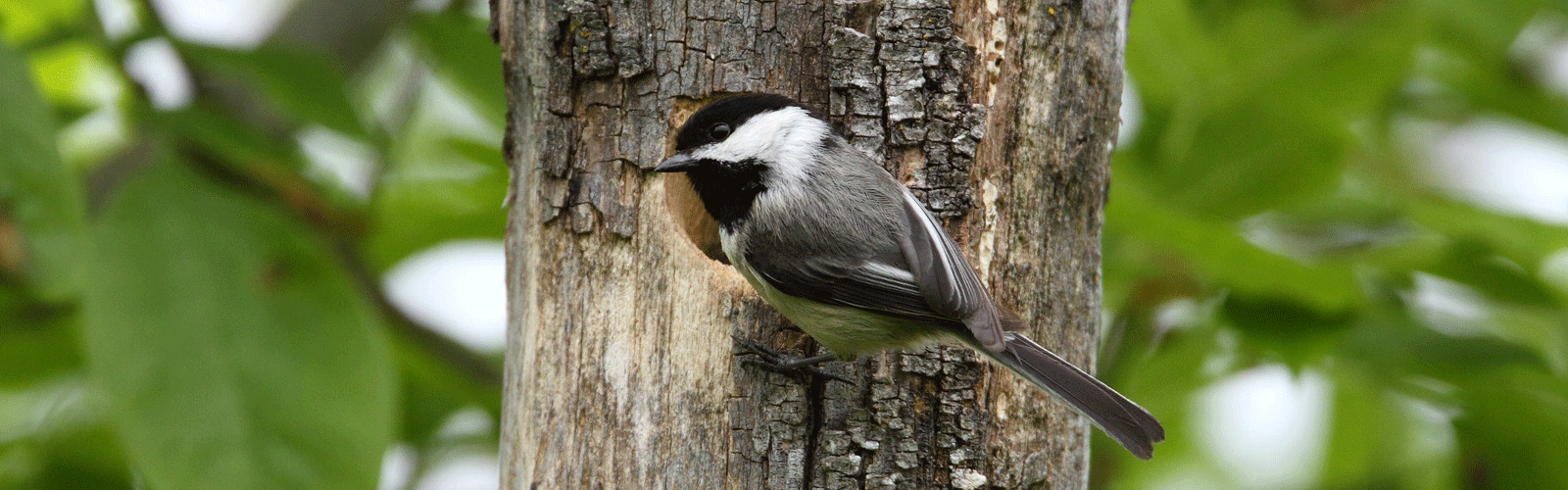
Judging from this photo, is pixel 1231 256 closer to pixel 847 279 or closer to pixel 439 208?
pixel 847 279

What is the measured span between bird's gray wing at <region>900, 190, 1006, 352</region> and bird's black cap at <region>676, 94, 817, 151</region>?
24 centimetres

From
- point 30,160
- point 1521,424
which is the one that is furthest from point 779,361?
point 1521,424

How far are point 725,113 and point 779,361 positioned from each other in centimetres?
39

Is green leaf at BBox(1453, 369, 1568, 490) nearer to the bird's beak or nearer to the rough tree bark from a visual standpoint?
the rough tree bark

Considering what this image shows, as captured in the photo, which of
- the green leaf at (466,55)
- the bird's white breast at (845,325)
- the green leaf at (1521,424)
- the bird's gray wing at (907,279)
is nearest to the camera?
the bird's gray wing at (907,279)

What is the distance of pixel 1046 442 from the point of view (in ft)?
5.65

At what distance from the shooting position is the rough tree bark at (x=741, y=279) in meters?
1.63

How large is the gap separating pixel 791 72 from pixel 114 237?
117 cm

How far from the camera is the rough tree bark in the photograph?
1.63m

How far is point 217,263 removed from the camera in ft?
6.21

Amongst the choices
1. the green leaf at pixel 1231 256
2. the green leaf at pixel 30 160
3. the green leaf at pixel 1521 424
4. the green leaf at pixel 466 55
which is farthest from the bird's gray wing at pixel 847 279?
the green leaf at pixel 1521 424

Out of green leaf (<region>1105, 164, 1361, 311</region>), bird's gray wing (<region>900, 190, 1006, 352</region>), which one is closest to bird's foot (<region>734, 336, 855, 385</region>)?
bird's gray wing (<region>900, 190, 1006, 352</region>)

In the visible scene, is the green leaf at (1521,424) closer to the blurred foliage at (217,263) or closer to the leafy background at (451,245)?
the leafy background at (451,245)

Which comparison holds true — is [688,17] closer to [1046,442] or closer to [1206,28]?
[1046,442]
